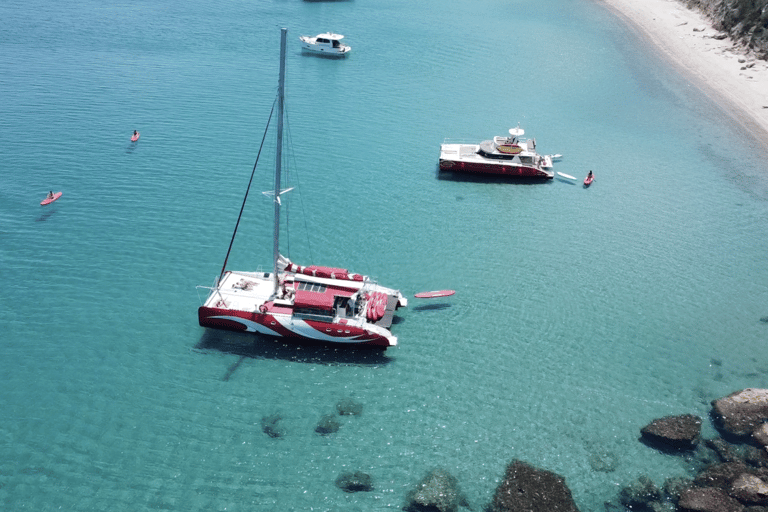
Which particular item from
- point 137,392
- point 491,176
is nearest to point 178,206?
point 137,392

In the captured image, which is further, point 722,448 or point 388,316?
point 388,316

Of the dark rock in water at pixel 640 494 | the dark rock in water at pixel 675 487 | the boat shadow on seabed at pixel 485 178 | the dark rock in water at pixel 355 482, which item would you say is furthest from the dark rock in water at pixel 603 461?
the boat shadow on seabed at pixel 485 178

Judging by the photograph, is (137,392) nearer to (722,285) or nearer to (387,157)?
(387,157)

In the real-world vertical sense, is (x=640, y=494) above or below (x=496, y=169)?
below

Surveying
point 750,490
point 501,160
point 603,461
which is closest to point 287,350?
point 603,461

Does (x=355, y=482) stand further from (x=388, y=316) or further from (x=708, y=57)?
(x=708, y=57)

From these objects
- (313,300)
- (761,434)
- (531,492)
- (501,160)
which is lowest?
(531,492)

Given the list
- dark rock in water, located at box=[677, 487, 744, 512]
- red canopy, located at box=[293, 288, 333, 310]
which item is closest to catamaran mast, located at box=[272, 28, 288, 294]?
red canopy, located at box=[293, 288, 333, 310]
